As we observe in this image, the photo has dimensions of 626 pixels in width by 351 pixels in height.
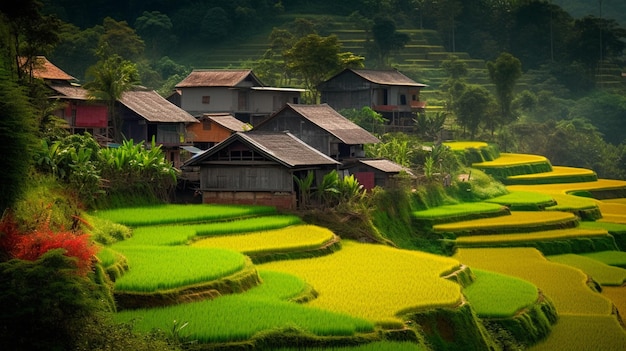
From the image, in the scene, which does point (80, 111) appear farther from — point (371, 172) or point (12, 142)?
point (12, 142)

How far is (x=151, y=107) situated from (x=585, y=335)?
71.9ft

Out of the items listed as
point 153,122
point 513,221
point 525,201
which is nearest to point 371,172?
point 513,221

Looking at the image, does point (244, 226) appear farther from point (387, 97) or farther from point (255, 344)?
point (387, 97)

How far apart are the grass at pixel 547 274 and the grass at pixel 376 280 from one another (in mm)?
2761

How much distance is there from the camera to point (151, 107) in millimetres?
40500

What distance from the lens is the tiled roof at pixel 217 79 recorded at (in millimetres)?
48688

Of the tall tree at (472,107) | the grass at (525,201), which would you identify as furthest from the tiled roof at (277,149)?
the tall tree at (472,107)

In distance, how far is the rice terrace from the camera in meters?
18.5

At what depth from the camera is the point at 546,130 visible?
219ft

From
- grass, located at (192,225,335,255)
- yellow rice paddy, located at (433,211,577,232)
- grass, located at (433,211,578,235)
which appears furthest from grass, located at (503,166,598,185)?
grass, located at (192,225,335,255)

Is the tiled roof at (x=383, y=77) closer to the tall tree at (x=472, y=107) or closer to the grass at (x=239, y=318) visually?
the tall tree at (x=472, y=107)

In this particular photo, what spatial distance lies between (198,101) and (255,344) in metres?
33.2

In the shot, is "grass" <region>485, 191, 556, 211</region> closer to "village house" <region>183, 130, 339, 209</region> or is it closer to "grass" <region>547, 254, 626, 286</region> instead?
"grass" <region>547, 254, 626, 286</region>

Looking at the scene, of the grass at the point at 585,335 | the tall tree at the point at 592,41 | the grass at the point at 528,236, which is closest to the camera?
the grass at the point at 585,335
